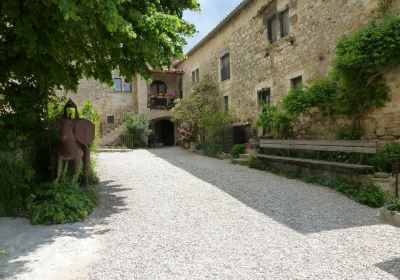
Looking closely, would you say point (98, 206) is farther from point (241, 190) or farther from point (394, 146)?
point (394, 146)

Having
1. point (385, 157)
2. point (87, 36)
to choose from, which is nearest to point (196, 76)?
point (385, 157)

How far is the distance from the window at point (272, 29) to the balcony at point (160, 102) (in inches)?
481

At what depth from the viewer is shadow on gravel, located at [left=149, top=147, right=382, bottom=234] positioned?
5125 mm

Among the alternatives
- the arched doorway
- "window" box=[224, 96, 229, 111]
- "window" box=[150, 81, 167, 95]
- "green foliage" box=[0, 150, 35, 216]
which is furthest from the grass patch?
"window" box=[150, 81, 167, 95]

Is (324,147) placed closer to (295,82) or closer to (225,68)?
(295,82)

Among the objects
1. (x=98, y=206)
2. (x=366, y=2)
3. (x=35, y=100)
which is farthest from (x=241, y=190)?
(x=366, y=2)

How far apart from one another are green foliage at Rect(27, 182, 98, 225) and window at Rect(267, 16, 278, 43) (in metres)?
9.14

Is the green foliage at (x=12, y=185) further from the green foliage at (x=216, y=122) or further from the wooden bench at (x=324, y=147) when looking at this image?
the green foliage at (x=216, y=122)

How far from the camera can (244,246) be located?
13.6ft

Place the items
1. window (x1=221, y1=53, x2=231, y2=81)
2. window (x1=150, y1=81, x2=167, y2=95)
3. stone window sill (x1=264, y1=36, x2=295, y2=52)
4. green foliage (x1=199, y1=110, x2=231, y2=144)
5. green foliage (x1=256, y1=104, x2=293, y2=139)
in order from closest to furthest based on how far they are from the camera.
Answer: green foliage (x1=256, y1=104, x2=293, y2=139), stone window sill (x1=264, y1=36, x2=295, y2=52), green foliage (x1=199, y1=110, x2=231, y2=144), window (x1=221, y1=53, x2=231, y2=81), window (x1=150, y1=81, x2=167, y2=95)

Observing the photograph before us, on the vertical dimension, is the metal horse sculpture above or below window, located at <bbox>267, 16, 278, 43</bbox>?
below

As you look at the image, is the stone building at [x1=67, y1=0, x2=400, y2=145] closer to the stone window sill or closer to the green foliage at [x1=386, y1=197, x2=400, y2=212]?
the stone window sill

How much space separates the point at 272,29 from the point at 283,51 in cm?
142

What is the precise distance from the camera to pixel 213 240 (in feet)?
14.4
